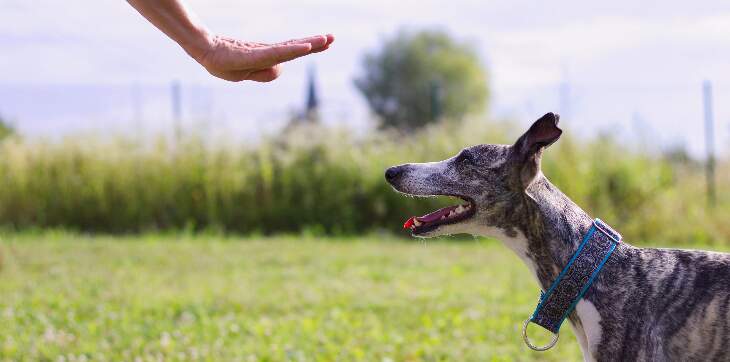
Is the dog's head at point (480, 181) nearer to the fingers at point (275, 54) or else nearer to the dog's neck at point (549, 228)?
the dog's neck at point (549, 228)

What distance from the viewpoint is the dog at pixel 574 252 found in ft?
10.3

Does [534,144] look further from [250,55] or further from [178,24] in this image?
[178,24]

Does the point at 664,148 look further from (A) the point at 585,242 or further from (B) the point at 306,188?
(A) the point at 585,242

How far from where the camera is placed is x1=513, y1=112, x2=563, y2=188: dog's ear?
326cm

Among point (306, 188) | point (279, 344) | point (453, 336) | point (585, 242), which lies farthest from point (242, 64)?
point (306, 188)

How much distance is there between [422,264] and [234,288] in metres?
2.35

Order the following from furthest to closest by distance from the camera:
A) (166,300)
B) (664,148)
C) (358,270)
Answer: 1. (664,148)
2. (358,270)
3. (166,300)

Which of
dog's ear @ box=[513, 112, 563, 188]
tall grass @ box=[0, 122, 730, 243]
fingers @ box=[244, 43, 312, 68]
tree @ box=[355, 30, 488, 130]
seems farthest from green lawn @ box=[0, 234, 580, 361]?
tree @ box=[355, 30, 488, 130]

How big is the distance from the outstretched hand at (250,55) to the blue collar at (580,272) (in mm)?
1192

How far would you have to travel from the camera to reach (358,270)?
9.30 metres

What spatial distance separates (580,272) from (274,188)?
33.0ft

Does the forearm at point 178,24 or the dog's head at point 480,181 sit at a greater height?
Result: the forearm at point 178,24

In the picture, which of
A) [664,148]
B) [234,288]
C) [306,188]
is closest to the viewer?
[234,288]

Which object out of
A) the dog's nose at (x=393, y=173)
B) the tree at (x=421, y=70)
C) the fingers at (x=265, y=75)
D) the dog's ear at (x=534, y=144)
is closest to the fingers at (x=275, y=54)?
the fingers at (x=265, y=75)
